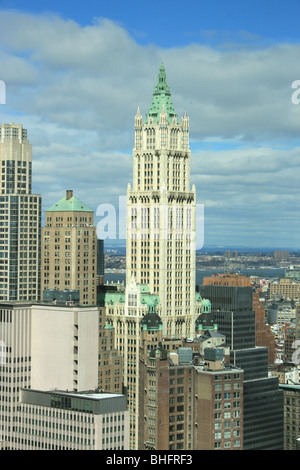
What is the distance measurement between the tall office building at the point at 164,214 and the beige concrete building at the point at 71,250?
592cm

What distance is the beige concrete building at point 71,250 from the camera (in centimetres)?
10531

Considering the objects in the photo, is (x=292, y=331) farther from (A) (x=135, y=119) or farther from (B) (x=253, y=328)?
(A) (x=135, y=119)

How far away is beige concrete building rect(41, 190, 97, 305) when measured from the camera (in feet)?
346

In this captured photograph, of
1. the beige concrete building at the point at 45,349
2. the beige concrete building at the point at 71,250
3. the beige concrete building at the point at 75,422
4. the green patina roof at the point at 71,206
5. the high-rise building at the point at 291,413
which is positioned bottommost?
the high-rise building at the point at 291,413

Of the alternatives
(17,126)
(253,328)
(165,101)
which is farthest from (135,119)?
(253,328)

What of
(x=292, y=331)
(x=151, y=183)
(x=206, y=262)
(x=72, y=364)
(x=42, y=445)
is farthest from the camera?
(x=292, y=331)

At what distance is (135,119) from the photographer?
113 metres

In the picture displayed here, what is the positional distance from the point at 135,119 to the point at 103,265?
49.4 feet

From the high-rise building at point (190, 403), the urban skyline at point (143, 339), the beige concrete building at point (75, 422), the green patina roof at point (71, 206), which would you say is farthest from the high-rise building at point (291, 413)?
the beige concrete building at point (75, 422)

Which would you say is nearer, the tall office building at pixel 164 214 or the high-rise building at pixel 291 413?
the high-rise building at pixel 291 413

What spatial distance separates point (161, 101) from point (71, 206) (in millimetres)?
14253

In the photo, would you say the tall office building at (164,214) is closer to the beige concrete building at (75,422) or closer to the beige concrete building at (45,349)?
the beige concrete building at (45,349)

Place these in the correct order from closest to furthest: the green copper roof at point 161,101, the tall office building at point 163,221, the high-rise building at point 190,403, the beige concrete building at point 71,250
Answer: the high-rise building at point 190,403, the beige concrete building at point 71,250, the tall office building at point 163,221, the green copper roof at point 161,101

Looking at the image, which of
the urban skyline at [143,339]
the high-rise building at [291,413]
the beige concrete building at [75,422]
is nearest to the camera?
the beige concrete building at [75,422]
